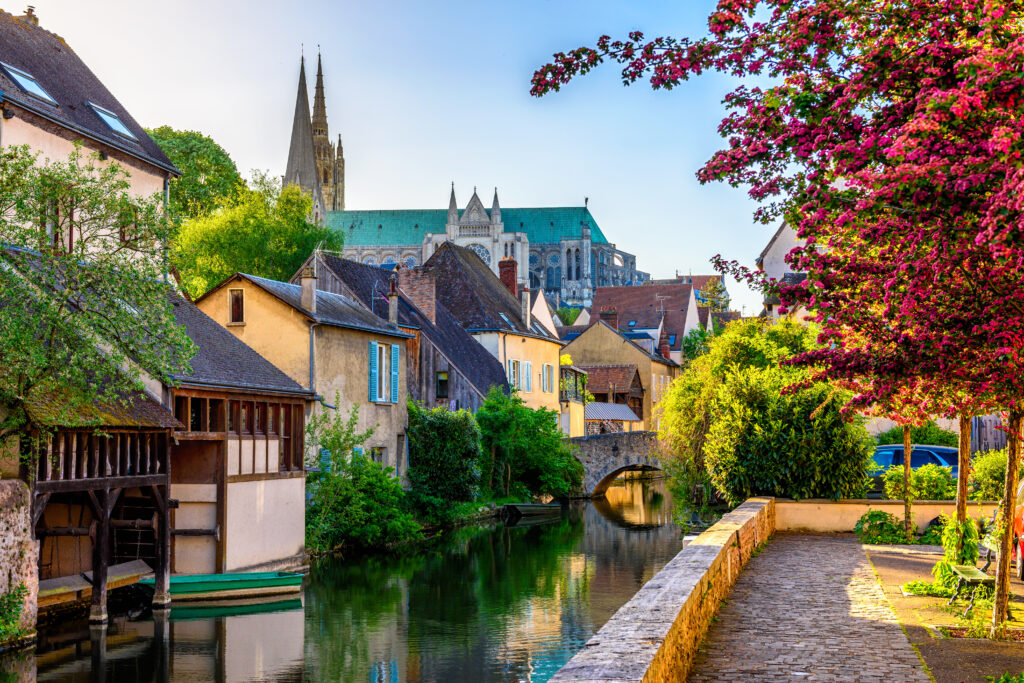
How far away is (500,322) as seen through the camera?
41.2 meters

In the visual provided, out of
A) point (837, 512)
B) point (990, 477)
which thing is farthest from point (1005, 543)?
point (990, 477)

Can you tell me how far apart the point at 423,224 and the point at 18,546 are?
385 feet

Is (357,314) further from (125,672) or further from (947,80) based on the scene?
(947,80)

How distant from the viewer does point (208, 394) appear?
19.1 meters

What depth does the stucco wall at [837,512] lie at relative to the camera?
17953mm

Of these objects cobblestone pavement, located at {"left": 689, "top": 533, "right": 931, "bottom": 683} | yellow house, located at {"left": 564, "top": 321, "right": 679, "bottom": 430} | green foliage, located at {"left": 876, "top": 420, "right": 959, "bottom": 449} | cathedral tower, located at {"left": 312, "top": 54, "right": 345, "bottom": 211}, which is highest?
cathedral tower, located at {"left": 312, "top": 54, "right": 345, "bottom": 211}

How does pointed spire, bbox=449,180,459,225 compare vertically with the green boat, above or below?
above

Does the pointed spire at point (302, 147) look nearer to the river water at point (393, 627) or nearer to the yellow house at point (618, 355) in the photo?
the yellow house at point (618, 355)

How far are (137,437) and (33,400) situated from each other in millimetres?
3403

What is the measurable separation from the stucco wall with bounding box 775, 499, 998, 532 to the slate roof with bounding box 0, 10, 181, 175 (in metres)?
15.6

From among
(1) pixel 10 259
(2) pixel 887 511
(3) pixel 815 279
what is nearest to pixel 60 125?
(1) pixel 10 259

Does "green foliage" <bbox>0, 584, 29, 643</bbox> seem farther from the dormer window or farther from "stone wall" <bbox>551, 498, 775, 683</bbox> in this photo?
the dormer window

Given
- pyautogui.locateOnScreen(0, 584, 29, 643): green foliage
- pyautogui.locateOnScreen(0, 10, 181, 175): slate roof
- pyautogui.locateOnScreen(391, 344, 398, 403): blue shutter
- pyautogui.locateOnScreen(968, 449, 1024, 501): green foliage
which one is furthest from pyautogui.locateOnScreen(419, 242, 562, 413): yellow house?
pyautogui.locateOnScreen(0, 584, 29, 643): green foliage

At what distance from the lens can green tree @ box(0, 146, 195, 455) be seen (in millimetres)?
13562
